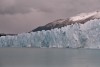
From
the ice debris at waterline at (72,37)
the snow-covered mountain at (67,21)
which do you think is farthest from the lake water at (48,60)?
the snow-covered mountain at (67,21)

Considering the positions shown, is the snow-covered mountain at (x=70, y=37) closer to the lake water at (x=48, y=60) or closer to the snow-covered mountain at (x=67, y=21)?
the lake water at (x=48, y=60)

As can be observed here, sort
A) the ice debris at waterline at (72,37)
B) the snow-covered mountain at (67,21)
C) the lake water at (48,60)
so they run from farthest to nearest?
the snow-covered mountain at (67,21) → the ice debris at waterline at (72,37) → the lake water at (48,60)

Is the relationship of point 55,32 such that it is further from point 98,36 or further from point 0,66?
point 0,66

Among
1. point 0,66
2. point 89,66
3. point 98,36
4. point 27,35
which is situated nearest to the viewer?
point 0,66

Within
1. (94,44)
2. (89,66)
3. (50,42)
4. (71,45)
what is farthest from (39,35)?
(89,66)

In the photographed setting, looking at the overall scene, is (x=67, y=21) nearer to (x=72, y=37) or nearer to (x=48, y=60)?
(x=72, y=37)

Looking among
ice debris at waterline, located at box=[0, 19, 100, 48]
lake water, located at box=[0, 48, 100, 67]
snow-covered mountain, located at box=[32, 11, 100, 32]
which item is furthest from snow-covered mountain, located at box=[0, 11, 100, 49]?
snow-covered mountain, located at box=[32, 11, 100, 32]

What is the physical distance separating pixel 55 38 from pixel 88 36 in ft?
26.0

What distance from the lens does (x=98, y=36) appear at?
70.1 meters

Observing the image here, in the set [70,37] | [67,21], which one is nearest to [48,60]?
[70,37]

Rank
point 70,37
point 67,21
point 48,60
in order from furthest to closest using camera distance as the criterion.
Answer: point 67,21, point 70,37, point 48,60

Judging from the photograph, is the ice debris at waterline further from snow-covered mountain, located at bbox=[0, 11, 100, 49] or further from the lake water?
the lake water

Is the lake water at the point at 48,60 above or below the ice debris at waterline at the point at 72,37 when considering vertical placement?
below

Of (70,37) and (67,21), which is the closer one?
(70,37)
